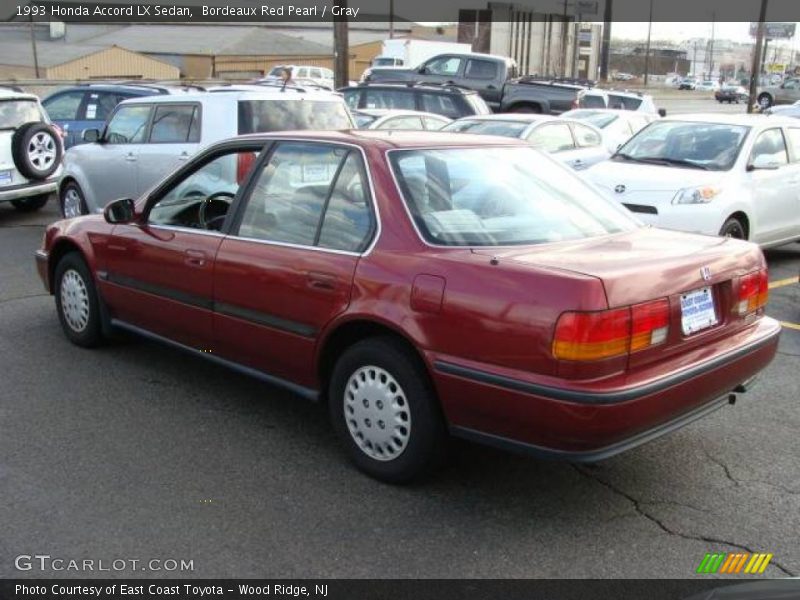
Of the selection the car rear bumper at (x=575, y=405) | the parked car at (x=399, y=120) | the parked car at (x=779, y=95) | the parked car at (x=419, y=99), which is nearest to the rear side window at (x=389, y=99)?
the parked car at (x=419, y=99)

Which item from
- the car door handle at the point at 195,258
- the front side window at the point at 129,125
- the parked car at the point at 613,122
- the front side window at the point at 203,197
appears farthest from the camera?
the parked car at the point at 613,122

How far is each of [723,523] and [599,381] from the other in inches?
37.2

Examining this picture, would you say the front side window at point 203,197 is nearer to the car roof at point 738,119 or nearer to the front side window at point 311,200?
the front side window at point 311,200

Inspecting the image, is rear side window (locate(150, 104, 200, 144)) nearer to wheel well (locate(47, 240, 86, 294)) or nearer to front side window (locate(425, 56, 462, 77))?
wheel well (locate(47, 240, 86, 294))

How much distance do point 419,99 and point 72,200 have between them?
7.07 m

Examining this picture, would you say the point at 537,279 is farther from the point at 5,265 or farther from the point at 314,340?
the point at 5,265

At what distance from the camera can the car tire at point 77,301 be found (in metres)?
5.74

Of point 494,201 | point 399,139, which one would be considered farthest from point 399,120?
point 494,201

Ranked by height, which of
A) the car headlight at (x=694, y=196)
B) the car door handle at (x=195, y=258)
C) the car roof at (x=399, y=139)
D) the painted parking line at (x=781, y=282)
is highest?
the car roof at (x=399, y=139)

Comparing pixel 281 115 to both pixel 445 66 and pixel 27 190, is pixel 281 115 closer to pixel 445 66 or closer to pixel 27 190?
pixel 27 190

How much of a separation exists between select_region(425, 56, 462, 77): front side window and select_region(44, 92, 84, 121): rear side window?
903 cm

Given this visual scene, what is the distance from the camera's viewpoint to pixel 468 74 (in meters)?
20.5

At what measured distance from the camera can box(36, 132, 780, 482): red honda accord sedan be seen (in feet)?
11.0

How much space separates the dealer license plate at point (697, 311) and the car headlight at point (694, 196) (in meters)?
4.52
